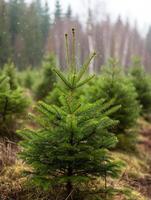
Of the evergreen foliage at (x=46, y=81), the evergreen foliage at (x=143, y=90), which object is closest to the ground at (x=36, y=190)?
the evergreen foliage at (x=143, y=90)

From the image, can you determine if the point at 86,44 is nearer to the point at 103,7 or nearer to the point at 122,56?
the point at 103,7

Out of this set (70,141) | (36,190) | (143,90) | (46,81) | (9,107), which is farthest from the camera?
(46,81)

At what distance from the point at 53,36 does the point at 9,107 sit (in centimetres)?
3370

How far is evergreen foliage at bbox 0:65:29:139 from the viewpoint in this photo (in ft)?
26.3

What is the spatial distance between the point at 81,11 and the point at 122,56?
15654 millimetres

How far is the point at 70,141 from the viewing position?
4891mm

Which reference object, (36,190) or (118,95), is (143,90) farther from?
(36,190)

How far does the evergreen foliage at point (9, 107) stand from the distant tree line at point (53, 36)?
7.05 meters

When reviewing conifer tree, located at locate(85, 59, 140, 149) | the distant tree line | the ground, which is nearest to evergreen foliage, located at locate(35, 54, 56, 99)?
the distant tree line

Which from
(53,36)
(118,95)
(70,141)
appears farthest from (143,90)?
(53,36)

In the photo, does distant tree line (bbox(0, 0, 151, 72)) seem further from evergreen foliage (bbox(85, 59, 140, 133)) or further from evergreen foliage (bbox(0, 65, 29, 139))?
evergreen foliage (bbox(85, 59, 140, 133))

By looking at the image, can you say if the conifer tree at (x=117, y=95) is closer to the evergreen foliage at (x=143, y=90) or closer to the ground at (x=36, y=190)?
the ground at (x=36, y=190)

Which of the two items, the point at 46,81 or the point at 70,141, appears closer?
the point at 70,141

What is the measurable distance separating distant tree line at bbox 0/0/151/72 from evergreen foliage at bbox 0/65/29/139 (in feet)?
23.1
